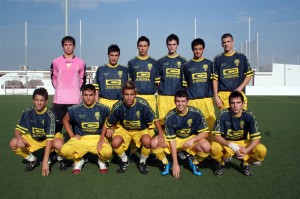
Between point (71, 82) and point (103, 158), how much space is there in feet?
4.18

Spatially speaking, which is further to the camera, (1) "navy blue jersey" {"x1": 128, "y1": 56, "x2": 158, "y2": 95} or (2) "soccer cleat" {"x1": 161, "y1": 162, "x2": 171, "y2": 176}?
(1) "navy blue jersey" {"x1": 128, "y1": 56, "x2": 158, "y2": 95}

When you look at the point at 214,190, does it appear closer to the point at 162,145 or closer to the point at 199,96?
the point at 162,145

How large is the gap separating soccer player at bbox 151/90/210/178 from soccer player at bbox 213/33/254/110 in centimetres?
72

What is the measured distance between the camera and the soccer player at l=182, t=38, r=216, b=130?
457 cm

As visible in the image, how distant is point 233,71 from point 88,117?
7.34ft

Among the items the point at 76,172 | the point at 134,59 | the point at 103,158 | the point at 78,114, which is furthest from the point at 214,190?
the point at 134,59

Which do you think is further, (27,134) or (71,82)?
(71,82)

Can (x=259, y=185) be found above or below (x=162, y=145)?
below

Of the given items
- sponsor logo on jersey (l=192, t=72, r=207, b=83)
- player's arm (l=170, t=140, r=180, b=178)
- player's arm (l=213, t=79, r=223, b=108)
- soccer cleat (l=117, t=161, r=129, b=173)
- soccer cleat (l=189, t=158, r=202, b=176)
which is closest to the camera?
player's arm (l=170, t=140, r=180, b=178)

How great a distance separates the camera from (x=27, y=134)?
4051 millimetres

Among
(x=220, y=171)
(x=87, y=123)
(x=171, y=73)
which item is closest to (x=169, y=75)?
(x=171, y=73)

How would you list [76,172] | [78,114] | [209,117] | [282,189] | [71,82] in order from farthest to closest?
[209,117], [71,82], [78,114], [76,172], [282,189]

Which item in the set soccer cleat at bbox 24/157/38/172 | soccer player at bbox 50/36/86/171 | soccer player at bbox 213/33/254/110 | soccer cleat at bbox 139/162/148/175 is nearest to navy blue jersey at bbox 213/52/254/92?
soccer player at bbox 213/33/254/110

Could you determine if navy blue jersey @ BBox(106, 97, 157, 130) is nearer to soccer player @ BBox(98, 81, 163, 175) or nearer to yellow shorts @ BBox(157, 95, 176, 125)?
soccer player @ BBox(98, 81, 163, 175)
